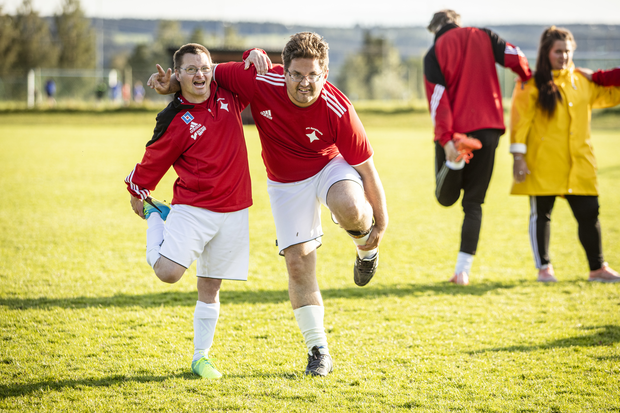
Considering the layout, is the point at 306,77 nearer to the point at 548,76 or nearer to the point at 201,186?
the point at 201,186

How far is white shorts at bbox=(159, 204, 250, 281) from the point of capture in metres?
3.37

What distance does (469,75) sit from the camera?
5.31 m

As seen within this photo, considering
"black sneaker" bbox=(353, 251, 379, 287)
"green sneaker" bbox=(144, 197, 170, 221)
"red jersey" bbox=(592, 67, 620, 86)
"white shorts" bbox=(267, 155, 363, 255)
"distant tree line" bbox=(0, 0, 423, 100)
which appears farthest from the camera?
"distant tree line" bbox=(0, 0, 423, 100)

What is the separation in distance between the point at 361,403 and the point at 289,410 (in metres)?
0.39

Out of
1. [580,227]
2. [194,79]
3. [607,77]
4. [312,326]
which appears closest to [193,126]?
[194,79]

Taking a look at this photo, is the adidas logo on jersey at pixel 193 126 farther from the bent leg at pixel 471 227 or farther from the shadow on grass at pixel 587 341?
the bent leg at pixel 471 227

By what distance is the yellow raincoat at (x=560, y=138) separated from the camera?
546 cm

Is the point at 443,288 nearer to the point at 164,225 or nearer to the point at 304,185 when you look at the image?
the point at 304,185

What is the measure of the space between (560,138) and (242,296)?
342 cm

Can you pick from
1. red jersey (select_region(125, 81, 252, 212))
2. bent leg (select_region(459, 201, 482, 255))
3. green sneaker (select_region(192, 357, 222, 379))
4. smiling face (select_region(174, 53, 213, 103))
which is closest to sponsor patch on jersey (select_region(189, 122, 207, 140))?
red jersey (select_region(125, 81, 252, 212))

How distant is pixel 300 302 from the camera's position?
3.51 meters

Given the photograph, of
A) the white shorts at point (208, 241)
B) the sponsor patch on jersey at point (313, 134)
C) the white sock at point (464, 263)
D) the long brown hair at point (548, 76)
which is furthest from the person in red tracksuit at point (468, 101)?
the white shorts at point (208, 241)

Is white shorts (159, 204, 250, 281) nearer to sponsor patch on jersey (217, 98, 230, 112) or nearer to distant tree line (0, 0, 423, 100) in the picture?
sponsor patch on jersey (217, 98, 230, 112)

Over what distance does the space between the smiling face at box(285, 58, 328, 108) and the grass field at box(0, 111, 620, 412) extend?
164 centimetres
